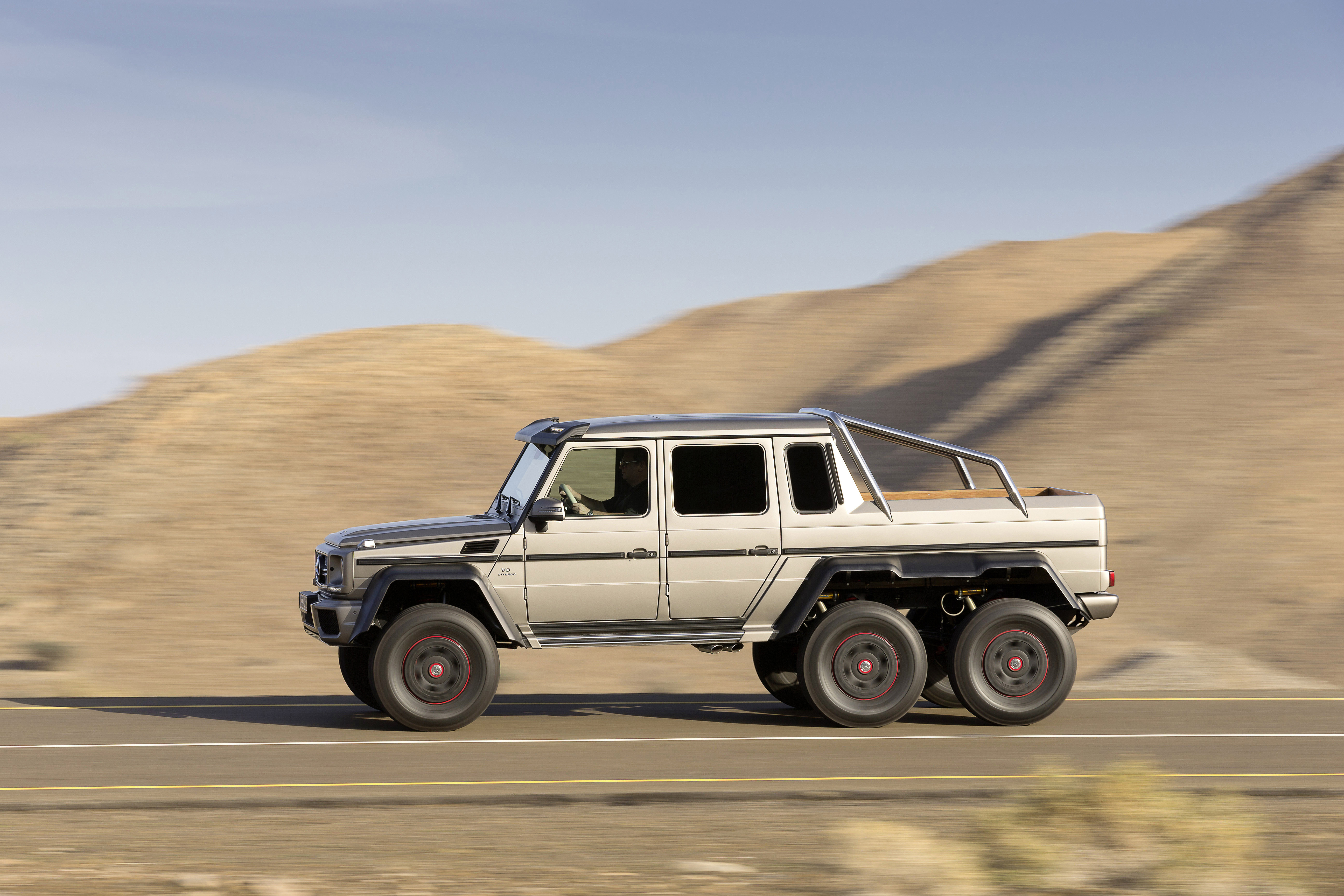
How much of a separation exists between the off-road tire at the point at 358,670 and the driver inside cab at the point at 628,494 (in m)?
2.25

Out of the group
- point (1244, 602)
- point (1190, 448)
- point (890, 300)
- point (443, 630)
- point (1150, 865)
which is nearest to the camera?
point (1150, 865)

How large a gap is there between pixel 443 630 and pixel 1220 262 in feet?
133

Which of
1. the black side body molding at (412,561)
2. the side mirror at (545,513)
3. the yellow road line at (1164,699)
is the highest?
the side mirror at (545,513)

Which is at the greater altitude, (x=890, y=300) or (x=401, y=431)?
(x=890, y=300)

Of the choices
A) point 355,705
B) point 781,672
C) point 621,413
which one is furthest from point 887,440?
point 621,413

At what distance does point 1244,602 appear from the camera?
21734 mm

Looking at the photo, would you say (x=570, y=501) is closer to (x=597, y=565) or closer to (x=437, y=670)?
(x=597, y=565)

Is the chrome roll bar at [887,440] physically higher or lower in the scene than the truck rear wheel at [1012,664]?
higher

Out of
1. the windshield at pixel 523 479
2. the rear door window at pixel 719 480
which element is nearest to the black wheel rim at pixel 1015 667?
the rear door window at pixel 719 480

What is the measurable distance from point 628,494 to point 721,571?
3.02ft

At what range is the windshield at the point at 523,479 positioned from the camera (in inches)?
429

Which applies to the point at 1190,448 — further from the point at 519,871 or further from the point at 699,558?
the point at 519,871

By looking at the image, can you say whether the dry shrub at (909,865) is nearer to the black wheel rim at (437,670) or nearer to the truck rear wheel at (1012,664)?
the truck rear wheel at (1012,664)

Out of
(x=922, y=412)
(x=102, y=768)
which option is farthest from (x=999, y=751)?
(x=922, y=412)
